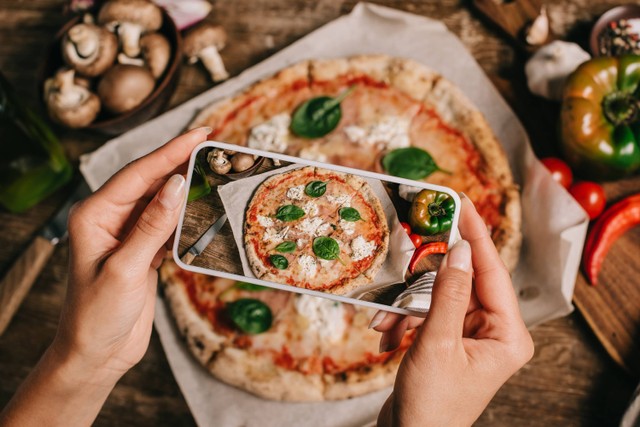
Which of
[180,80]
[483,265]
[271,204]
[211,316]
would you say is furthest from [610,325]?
[180,80]

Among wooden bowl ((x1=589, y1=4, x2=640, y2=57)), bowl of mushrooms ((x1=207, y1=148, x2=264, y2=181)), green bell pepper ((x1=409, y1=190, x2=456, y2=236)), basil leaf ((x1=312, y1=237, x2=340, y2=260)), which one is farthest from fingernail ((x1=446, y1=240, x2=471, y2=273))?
wooden bowl ((x1=589, y1=4, x2=640, y2=57))

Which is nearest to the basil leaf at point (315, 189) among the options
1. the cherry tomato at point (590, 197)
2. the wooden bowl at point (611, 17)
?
the cherry tomato at point (590, 197)

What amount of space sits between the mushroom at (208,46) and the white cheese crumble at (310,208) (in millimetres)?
1327

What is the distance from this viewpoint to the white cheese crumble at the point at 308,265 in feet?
6.21

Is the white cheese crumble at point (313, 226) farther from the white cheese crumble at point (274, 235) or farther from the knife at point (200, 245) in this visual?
the knife at point (200, 245)

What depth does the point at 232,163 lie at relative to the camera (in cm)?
188

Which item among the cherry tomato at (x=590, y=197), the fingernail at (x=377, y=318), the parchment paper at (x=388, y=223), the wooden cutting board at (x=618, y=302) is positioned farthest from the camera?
the cherry tomato at (x=590, y=197)

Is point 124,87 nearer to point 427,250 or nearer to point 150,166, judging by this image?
point 150,166

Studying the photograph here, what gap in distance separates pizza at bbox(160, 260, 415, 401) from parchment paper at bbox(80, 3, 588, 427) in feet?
0.33

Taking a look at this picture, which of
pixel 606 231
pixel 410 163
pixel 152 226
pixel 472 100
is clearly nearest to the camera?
pixel 152 226


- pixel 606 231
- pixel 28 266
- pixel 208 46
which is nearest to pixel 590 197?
pixel 606 231

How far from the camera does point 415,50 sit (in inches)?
111

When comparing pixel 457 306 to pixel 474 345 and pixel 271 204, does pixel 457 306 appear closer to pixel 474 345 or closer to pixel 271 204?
pixel 474 345

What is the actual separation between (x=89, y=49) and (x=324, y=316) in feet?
5.69
